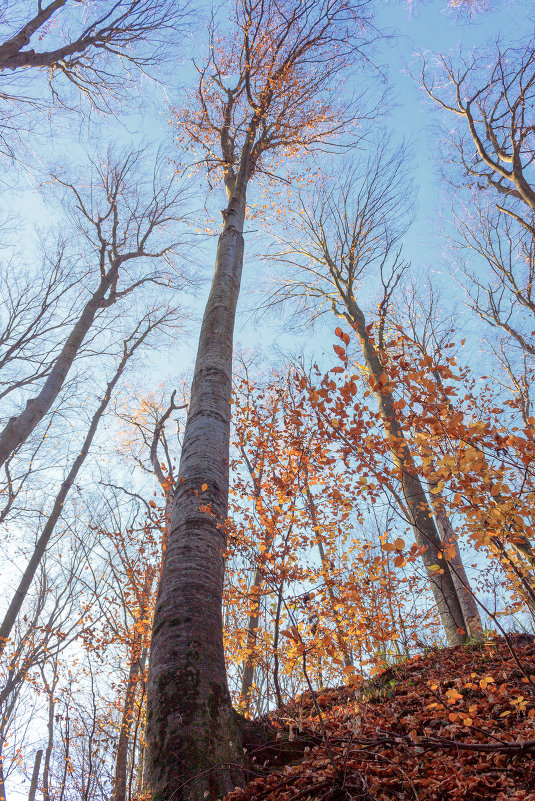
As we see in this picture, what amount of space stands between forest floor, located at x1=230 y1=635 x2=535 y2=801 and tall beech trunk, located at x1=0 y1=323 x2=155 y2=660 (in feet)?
19.9

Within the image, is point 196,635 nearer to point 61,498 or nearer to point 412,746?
point 412,746

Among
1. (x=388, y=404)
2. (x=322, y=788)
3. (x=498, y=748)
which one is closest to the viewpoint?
(x=498, y=748)

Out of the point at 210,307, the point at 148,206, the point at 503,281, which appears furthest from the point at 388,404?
the point at 148,206

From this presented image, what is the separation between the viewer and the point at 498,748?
54.8 inches

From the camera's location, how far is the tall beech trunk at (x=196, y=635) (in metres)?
1.62

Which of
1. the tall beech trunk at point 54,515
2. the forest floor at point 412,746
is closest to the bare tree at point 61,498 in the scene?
the tall beech trunk at point 54,515

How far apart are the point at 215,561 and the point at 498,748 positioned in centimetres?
150

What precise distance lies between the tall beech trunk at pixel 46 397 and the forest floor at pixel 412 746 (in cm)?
447

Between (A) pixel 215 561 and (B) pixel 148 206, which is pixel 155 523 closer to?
(A) pixel 215 561

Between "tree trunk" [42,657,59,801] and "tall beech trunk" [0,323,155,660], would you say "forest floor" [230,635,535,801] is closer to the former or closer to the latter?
"tall beech trunk" [0,323,155,660]

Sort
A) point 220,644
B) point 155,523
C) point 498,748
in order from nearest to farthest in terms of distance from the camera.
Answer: point 498,748, point 220,644, point 155,523

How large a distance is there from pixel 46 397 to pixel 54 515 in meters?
3.24

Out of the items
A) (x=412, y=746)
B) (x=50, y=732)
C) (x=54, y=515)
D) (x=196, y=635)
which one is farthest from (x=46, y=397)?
(x=50, y=732)

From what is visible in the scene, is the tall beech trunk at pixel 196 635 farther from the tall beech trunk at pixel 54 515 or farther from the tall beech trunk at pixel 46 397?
the tall beech trunk at pixel 54 515
